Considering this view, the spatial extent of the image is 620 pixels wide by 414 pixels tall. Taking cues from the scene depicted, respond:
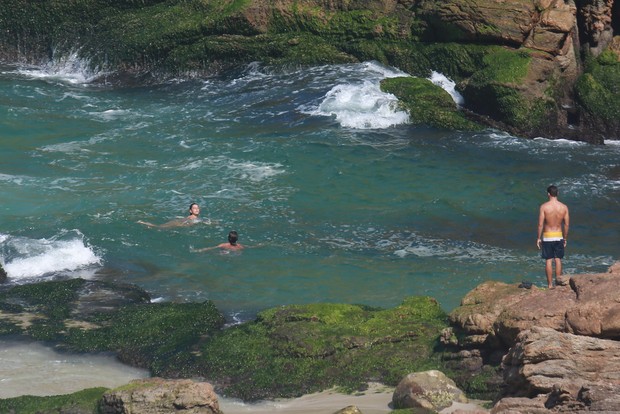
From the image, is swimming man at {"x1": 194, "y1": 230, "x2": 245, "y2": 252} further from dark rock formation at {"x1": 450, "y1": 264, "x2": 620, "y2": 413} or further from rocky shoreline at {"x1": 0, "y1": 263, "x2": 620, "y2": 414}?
dark rock formation at {"x1": 450, "y1": 264, "x2": 620, "y2": 413}

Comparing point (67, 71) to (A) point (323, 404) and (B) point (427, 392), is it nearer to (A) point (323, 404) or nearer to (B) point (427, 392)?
(A) point (323, 404)

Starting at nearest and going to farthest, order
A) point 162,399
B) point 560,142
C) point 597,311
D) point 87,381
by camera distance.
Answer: point 597,311, point 162,399, point 87,381, point 560,142

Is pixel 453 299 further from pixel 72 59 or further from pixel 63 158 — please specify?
pixel 72 59

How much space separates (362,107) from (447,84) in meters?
2.54

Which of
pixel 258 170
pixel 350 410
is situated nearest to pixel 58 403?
pixel 350 410

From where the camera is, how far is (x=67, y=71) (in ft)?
97.9

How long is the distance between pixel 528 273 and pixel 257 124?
10036 millimetres

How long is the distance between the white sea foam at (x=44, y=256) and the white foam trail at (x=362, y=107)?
353 inches

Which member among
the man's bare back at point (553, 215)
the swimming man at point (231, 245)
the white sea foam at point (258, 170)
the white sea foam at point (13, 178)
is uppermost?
the man's bare back at point (553, 215)

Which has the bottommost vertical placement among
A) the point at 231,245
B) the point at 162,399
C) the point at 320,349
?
the point at 231,245

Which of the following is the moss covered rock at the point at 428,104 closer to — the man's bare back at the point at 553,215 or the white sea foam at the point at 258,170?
the white sea foam at the point at 258,170

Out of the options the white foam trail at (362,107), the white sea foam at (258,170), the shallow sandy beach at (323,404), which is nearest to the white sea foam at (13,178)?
the white sea foam at (258,170)

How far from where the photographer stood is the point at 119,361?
13.5 metres

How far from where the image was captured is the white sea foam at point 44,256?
17203 millimetres
